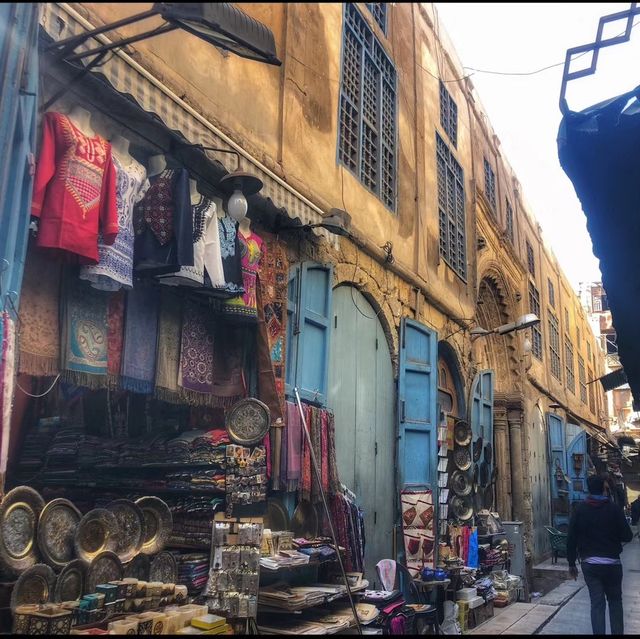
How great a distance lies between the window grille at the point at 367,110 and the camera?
7.48 meters

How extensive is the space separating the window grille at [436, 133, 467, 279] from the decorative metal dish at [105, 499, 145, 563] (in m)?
7.09

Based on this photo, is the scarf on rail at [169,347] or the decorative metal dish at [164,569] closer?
the decorative metal dish at [164,569]

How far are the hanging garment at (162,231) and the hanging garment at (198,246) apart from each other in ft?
0.40

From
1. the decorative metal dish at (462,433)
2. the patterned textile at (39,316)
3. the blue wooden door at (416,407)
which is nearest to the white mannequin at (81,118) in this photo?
the patterned textile at (39,316)

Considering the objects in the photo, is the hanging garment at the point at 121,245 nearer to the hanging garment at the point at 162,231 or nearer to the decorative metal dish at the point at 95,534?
the hanging garment at the point at 162,231

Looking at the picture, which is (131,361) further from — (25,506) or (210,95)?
A: (210,95)

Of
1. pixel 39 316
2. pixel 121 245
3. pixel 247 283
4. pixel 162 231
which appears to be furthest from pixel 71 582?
pixel 247 283

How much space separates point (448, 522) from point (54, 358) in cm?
663

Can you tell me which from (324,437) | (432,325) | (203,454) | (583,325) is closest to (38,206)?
(203,454)

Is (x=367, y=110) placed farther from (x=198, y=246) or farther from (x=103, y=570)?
(x=103, y=570)

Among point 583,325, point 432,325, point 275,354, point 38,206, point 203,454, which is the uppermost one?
point 583,325

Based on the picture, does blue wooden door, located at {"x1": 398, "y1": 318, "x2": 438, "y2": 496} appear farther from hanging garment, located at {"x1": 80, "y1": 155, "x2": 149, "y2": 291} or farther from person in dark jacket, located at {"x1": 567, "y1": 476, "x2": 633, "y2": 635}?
hanging garment, located at {"x1": 80, "y1": 155, "x2": 149, "y2": 291}

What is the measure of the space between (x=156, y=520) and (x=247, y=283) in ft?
6.00

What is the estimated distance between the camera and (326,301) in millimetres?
6355
